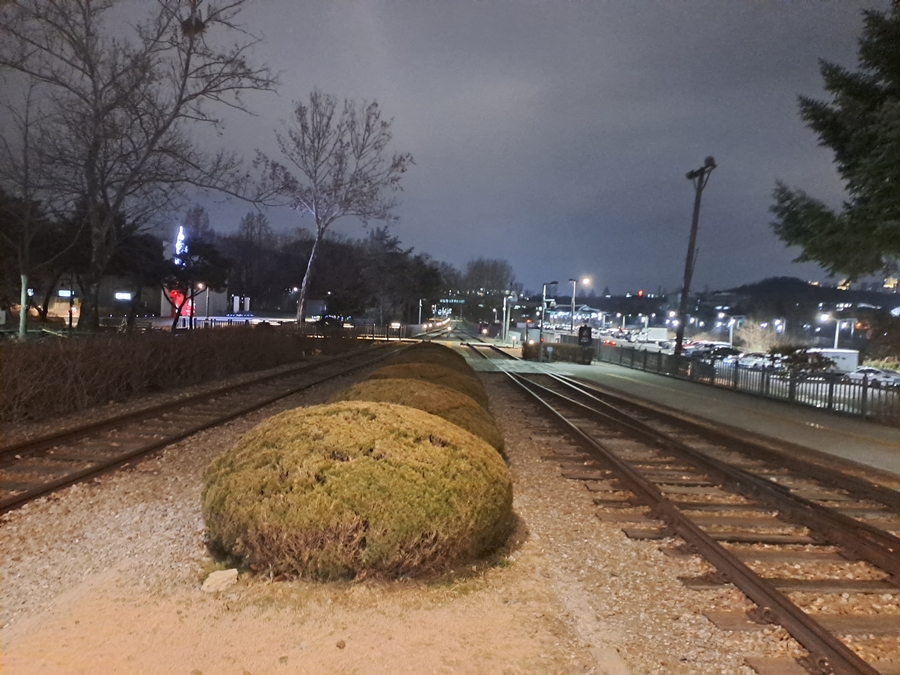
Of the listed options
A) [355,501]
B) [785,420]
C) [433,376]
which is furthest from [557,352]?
[355,501]

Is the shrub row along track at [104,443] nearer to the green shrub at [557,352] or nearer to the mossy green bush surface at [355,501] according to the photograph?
the mossy green bush surface at [355,501]

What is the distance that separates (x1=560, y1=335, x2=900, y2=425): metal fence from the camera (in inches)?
706

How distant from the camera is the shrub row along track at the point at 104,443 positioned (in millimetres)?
8664

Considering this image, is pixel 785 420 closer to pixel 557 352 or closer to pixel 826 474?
pixel 826 474

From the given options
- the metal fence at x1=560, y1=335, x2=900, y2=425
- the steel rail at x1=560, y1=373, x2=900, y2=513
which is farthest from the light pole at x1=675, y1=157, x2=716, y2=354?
the steel rail at x1=560, y1=373, x2=900, y2=513

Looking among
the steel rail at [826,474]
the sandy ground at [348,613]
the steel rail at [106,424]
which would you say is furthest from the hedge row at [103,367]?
A: the steel rail at [826,474]

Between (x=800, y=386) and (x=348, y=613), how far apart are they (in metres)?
20.3

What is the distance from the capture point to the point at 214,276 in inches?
1980

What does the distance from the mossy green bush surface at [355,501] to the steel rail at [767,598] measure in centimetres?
196

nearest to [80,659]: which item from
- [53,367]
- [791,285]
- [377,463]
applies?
[377,463]

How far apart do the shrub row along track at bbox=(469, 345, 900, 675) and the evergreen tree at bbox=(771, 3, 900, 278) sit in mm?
5949

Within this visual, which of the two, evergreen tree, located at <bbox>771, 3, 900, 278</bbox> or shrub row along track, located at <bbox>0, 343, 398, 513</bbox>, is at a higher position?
evergreen tree, located at <bbox>771, 3, 900, 278</bbox>

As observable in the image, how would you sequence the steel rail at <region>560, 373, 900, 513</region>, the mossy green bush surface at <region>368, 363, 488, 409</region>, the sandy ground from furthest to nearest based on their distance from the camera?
the mossy green bush surface at <region>368, 363, 488, 409</region>
the steel rail at <region>560, 373, 900, 513</region>
the sandy ground

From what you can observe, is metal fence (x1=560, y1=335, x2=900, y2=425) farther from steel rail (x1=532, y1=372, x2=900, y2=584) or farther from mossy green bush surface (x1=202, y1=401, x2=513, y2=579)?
mossy green bush surface (x1=202, y1=401, x2=513, y2=579)
